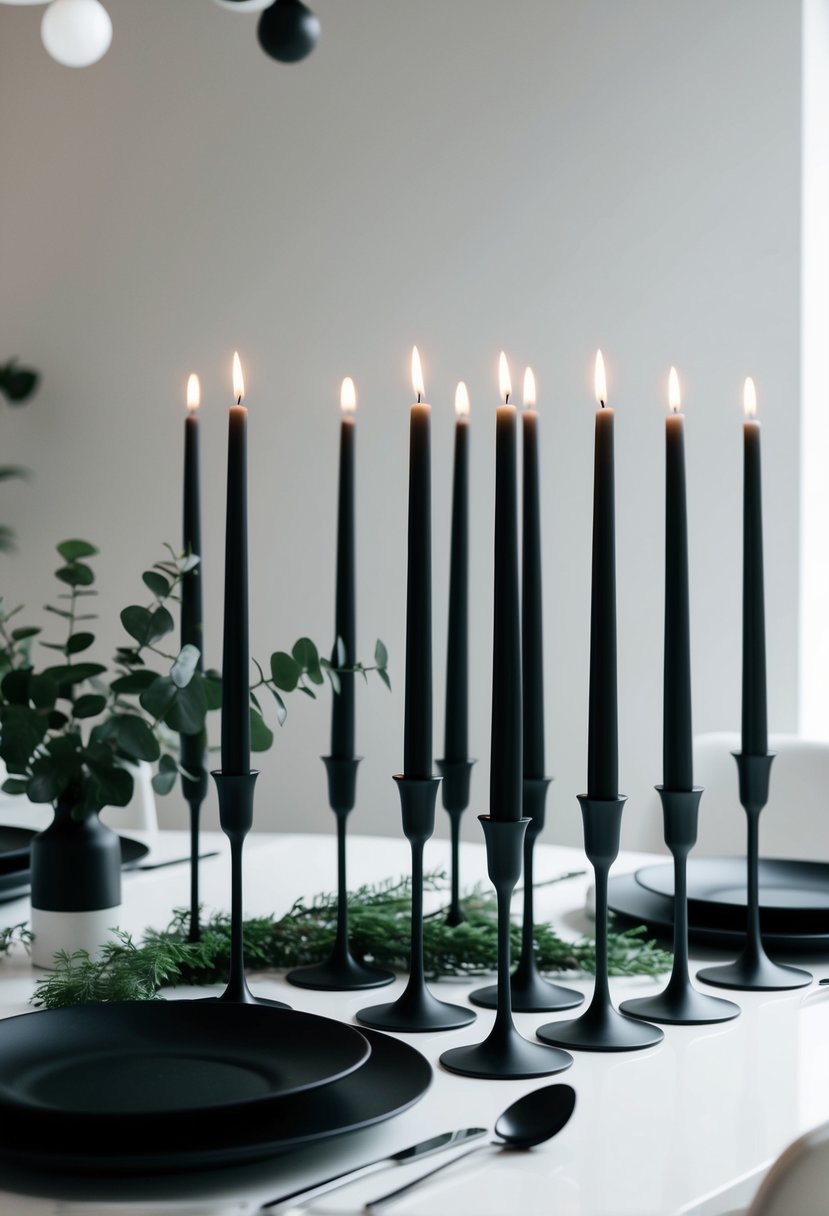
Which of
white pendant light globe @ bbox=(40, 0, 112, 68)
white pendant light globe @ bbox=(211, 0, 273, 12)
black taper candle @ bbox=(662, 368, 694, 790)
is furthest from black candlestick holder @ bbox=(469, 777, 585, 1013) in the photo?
white pendant light globe @ bbox=(40, 0, 112, 68)

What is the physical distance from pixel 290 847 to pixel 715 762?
709 mm

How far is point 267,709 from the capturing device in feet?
10.7

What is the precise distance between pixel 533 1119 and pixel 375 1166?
0.10m

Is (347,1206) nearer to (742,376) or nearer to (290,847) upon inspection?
(290,847)

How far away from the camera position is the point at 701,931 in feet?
3.61

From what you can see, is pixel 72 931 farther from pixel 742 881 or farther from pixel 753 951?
pixel 742 881

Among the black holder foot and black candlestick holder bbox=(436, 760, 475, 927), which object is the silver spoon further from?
black candlestick holder bbox=(436, 760, 475, 927)

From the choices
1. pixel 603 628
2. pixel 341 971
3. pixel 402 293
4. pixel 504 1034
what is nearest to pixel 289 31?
pixel 603 628

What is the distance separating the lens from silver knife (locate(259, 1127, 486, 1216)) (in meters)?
0.58

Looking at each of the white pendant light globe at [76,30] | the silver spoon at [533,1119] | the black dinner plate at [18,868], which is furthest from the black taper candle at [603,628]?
the white pendant light globe at [76,30]

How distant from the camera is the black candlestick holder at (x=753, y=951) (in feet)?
3.27

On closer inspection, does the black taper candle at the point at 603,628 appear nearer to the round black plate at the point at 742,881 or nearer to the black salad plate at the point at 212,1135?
the black salad plate at the point at 212,1135

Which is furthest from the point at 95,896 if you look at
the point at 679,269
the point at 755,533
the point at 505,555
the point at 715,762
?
the point at 679,269

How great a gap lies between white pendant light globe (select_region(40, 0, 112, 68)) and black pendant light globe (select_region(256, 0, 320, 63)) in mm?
353
